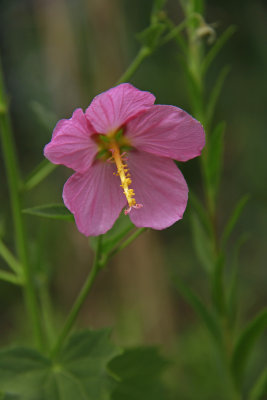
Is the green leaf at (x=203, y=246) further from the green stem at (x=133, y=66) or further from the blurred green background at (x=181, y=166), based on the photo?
the blurred green background at (x=181, y=166)

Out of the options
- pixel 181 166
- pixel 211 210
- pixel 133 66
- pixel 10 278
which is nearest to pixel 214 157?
pixel 211 210

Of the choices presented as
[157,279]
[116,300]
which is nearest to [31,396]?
[157,279]

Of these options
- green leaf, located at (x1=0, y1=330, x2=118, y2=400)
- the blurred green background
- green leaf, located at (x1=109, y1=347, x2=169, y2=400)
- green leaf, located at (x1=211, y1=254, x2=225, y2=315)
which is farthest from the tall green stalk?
the blurred green background

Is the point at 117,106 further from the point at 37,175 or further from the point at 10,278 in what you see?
the point at 10,278

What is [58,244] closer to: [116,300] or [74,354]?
[116,300]

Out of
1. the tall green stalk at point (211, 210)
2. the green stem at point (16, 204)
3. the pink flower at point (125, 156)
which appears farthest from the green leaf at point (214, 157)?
the green stem at point (16, 204)

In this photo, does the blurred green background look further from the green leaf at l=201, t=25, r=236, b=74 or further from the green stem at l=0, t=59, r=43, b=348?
the green leaf at l=201, t=25, r=236, b=74
